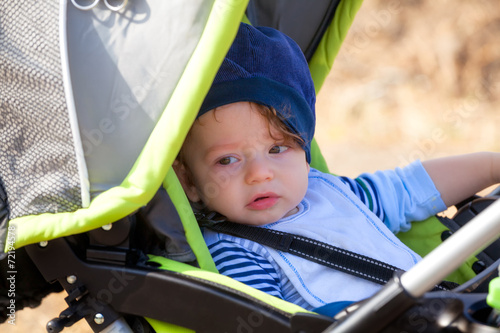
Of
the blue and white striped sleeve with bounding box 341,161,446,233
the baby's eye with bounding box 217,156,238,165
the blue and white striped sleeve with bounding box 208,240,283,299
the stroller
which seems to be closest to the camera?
the stroller

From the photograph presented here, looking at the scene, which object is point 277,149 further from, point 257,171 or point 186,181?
point 186,181

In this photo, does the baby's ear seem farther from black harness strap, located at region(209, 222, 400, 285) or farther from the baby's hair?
the baby's hair

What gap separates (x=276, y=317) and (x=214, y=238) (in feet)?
1.51

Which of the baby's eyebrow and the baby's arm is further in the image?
the baby's arm

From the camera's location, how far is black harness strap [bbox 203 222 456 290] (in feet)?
5.19

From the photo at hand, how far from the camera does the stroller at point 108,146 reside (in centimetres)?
120

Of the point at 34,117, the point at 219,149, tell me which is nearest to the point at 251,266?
the point at 219,149

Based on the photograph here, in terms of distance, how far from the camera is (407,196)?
200 centimetres

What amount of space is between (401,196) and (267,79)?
71 centimetres

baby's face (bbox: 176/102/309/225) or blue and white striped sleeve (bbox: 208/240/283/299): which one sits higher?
baby's face (bbox: 176/102/309/225)

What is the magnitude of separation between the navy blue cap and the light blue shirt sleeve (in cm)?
39

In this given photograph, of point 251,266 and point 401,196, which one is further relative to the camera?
point 401,196

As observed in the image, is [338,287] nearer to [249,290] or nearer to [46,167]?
[249,290]

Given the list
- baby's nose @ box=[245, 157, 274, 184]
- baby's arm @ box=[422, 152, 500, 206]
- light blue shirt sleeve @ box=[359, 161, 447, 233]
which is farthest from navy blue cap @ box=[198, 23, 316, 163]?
baby's arm @ box=[422, 152, 500, 206]
